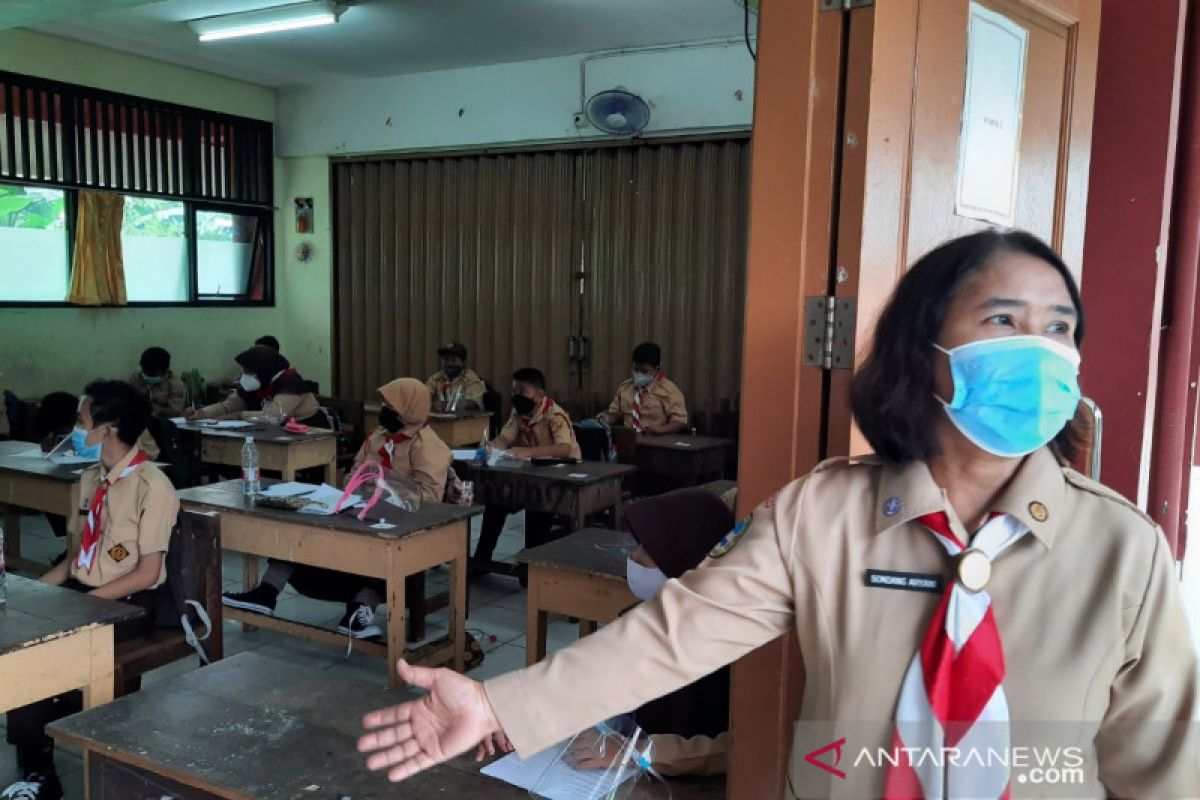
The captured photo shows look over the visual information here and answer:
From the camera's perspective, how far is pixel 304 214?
9609mm

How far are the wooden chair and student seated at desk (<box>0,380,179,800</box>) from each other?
43 mm

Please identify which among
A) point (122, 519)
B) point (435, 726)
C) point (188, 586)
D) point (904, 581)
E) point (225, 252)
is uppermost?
point (225, 252)

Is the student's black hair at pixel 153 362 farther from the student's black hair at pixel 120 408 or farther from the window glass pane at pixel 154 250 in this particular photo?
the student's black hair at pixel 120 408

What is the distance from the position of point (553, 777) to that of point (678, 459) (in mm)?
4228

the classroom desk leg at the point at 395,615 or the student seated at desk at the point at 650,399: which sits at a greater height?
the student seated at desk at the point at 650,399

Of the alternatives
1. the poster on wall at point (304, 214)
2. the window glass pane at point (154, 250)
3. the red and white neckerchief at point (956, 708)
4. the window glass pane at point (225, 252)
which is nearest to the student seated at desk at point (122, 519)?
the red and white neckerchief at point (956, 708)

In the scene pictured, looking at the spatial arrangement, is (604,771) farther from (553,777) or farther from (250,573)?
(250,573)

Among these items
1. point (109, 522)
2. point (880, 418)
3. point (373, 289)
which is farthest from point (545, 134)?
point (880, 418)

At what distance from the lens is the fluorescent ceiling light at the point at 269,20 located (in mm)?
6770

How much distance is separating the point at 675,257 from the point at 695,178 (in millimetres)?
653

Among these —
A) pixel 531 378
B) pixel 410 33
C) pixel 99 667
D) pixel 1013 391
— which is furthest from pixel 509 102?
pixel 1013 391

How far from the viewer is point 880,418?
3.99 feet

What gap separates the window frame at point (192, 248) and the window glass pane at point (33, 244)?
5 cm

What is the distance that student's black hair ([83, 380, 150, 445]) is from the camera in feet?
10.8
